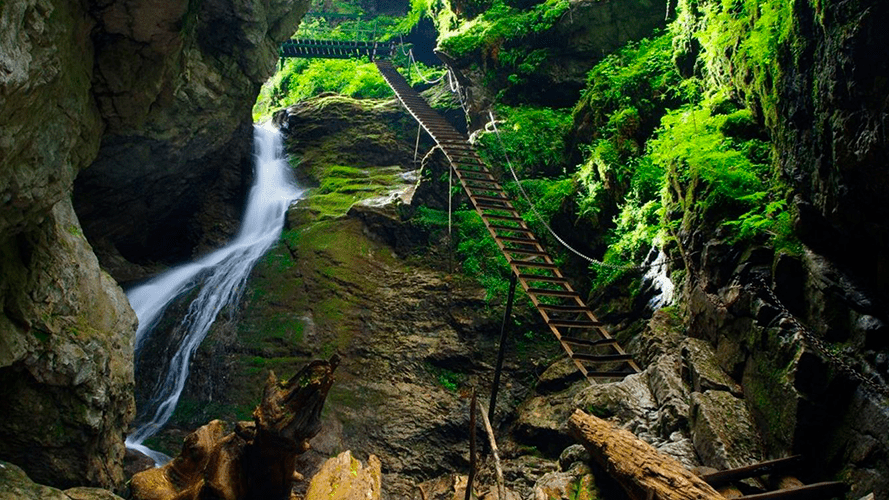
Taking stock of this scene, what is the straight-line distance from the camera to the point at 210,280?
14.0m

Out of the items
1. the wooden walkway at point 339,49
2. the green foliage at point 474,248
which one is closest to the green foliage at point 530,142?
the green foliage at point 474,248

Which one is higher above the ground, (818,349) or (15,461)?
(818,349)

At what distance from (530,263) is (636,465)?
212 inches

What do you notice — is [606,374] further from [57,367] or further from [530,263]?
[57,367]

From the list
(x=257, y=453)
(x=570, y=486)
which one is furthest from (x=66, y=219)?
(x=570, y=486)

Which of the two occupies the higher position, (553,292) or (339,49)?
(339,49)

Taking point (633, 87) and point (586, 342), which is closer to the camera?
point (586, 342)

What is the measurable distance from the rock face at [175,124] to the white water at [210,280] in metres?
0.69

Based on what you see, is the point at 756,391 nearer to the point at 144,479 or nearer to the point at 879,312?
the point at 879,312

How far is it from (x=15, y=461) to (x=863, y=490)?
29.4 ft

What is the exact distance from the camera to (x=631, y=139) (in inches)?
469

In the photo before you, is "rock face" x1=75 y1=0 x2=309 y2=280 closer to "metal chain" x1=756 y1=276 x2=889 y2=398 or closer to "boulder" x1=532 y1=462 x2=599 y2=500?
"boulder" x1=532 y1=462 x2=599 y2=500

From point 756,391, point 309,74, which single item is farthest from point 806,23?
point 309,74

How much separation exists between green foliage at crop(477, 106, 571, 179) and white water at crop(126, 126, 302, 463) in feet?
21.9
